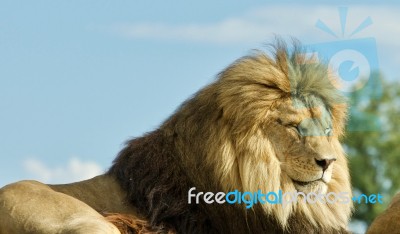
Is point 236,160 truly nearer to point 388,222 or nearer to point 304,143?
point 304,143

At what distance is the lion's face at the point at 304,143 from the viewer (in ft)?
25.7

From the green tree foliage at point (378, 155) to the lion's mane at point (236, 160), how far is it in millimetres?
18215

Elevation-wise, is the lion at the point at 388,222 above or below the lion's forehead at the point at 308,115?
below

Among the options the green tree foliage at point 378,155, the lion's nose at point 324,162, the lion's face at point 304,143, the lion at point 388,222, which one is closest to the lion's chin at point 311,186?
the lion's face at point 304,143

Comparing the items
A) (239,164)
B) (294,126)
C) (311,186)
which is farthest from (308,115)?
(239,164)

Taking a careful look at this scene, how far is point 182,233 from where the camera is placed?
8039 mm

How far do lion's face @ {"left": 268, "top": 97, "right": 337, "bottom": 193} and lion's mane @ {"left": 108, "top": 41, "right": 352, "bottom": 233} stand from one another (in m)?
0.07

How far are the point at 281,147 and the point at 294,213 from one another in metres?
0.53

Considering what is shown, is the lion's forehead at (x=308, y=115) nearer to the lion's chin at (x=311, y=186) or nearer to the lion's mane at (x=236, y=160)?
the lion's mane at (x=236, y=160)

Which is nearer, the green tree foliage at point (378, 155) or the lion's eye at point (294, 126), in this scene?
the lion's eye at point (294, 126)

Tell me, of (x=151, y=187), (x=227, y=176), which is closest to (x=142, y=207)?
(x=151, y=187)

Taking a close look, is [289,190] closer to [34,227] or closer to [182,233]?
[182,233]

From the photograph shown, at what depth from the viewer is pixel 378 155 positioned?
30.4 meters

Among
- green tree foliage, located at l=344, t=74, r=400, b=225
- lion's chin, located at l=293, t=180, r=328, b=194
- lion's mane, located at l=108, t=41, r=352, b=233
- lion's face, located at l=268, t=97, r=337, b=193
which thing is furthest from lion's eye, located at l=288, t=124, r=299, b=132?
green tree foliage, located at l=344, t=74, r=400, b=225
